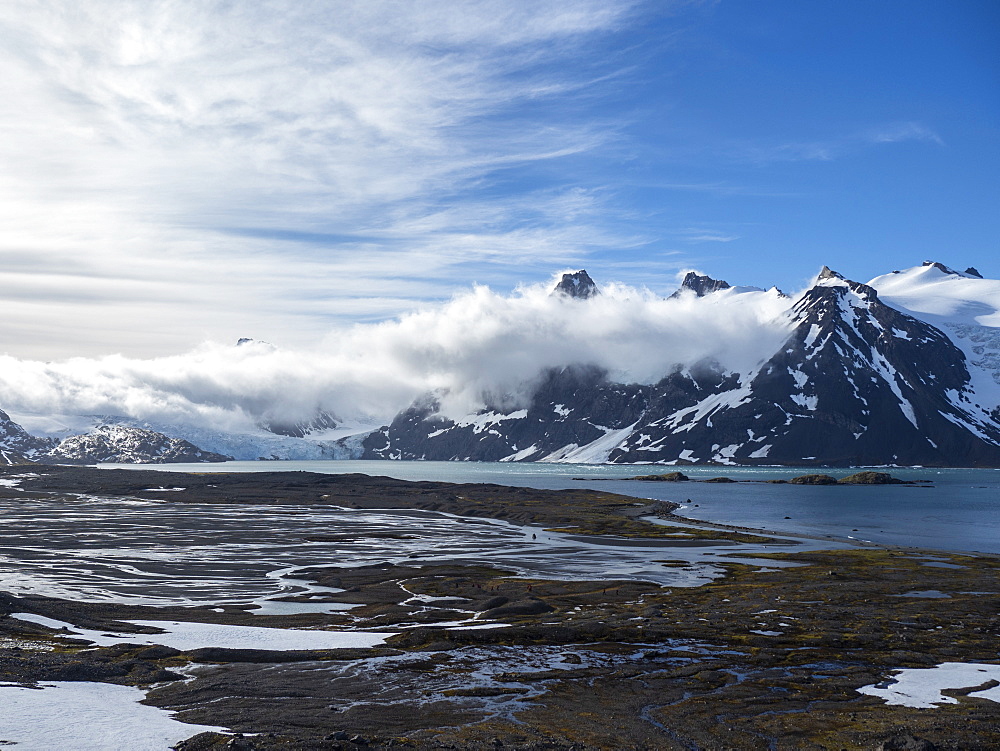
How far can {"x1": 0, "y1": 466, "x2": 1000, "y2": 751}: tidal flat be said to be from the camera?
96.4ft

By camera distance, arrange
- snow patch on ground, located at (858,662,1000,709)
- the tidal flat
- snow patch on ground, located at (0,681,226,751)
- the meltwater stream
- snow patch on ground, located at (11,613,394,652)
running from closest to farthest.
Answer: snow patch on ground, located at (0,681,226,751)
the tidal flat
snow patch on ground, located at (858,662,1000,709)
snow patch on ground, located at (11,613,394,652)
the meltwater stream

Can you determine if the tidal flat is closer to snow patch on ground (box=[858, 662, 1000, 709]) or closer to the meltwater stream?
snow patch on ground (box=[858, 662, 1000, 709])

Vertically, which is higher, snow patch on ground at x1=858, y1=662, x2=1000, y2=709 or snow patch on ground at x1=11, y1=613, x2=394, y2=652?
snow patch on ground at x1=858, y1=662, x2=1000, y2=709

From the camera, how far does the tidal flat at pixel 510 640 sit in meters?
29.4

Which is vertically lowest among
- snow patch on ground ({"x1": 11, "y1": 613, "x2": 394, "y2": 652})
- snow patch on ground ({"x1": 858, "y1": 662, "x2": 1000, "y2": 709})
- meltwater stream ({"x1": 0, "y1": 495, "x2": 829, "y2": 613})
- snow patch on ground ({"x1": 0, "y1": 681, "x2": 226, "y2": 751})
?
meltwater stream ({"x1": 0, "y1": 495, "x2": 829, "y2": 613})

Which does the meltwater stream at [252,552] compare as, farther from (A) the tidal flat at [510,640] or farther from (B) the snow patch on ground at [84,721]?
(B) the snow patch on ground at [84,721]

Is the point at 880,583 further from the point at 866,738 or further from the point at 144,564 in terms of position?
the point at 144,564

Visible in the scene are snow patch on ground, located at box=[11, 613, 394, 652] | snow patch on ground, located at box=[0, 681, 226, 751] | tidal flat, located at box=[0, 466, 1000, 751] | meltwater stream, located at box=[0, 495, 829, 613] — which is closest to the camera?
snow patch on ground, located at box=[0, 681, 226, 751]

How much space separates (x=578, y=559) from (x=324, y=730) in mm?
59030

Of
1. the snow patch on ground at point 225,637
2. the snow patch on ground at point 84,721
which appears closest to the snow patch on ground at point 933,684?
the snow patch on ground at point 225,637

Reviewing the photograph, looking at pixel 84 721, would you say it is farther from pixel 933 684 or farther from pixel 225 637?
pixel 933 684

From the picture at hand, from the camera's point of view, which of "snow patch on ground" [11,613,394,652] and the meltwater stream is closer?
"snow patch on ground" [11,613,394,652]

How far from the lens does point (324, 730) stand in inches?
1110

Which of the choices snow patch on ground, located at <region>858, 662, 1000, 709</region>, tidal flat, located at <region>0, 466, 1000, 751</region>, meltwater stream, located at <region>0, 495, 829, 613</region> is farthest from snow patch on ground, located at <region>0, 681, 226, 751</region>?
snow patch on ground, located at <region>858, 662, 1000, 709</region>
